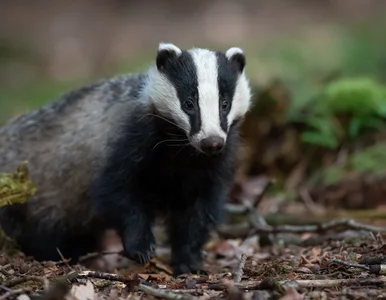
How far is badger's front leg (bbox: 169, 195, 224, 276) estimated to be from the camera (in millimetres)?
5918

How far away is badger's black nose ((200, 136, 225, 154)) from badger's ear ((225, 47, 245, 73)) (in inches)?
36.1

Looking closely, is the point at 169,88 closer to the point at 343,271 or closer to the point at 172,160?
the point at 172,160

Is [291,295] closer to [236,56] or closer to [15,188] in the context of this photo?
[236,56]

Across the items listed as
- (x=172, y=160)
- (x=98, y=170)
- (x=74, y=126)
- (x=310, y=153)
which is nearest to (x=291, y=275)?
(x=172, y=160)

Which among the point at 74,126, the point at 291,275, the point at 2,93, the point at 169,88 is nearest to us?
the point at 291,275

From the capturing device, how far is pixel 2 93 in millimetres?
13664

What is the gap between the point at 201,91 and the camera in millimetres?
5188

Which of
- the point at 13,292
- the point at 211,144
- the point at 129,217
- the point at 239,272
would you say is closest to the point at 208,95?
the point at 211,144

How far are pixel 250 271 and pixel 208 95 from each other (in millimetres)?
1225

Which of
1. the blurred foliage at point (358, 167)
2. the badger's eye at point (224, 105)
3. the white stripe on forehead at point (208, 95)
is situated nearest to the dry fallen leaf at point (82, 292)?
the white stripe on forehead at point (208, 95)

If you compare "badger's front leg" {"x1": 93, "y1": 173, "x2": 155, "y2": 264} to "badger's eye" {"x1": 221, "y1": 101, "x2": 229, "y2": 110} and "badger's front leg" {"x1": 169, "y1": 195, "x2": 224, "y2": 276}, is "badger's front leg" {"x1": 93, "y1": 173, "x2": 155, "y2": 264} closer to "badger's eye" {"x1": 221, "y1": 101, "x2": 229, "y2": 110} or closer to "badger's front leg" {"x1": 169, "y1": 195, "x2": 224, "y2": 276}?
"badger's front leg" {"x1": 169, "y1": 195, "x2": 224, "y2": 276}

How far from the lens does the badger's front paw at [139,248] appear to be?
5641 mm

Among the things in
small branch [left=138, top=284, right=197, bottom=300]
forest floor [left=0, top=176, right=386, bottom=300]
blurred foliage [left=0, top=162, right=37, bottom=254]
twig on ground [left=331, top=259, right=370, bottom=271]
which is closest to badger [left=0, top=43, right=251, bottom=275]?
forest floor [left=0, top=176, right=386, bottom=300]

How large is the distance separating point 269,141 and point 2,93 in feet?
22.0
